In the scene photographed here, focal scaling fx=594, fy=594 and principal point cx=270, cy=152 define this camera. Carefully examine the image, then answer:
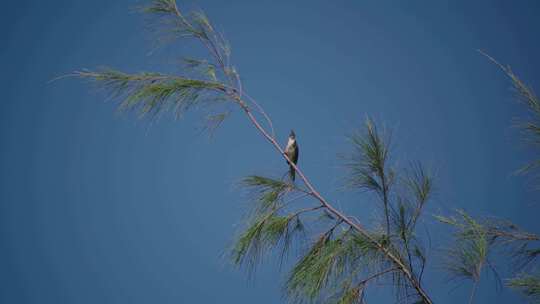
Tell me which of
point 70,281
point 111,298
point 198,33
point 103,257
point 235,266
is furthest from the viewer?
point 103,257

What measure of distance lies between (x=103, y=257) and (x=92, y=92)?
11045cm

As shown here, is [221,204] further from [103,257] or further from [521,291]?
[521,291]

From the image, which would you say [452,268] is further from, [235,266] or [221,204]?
[221,204]

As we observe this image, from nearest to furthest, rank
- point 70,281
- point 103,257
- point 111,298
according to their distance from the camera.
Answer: point 111,298
point 70,281
point 103,257

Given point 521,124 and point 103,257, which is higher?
point 521,124

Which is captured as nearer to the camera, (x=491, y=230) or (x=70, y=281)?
(x=491, y=230)

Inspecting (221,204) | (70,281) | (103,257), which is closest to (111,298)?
(70,281)

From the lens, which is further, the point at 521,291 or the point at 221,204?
the point at 221,204

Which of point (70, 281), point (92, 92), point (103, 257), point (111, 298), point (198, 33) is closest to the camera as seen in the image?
point (92, 92)

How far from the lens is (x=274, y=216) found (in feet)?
6.70

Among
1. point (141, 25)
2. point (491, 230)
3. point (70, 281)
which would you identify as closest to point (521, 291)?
point (491, 230)

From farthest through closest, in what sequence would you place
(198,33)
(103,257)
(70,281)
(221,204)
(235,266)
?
(221,204) < (103,257) < (70,281) < (198,33) < (235,266)

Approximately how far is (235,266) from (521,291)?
0.98 m

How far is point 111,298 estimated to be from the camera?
271 feet
